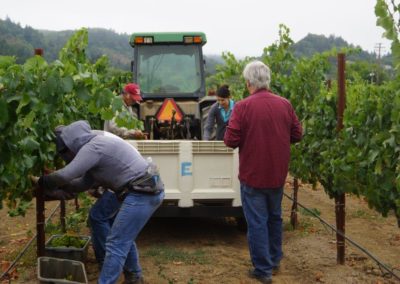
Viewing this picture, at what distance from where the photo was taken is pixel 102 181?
191 inches

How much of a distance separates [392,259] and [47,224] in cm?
416

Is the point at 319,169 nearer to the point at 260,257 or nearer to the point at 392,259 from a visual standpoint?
the point at 392,259

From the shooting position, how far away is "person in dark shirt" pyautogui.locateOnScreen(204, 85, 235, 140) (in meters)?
7.69

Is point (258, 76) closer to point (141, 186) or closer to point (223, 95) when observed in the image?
point (141, 186)

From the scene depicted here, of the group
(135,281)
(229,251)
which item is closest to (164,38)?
(229,251)

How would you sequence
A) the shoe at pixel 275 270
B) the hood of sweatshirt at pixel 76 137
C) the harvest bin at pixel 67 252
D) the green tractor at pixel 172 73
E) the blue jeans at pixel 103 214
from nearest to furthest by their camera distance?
the hood of sweatshirt at pixel 76 137 < the blue jeans at pixel 103 214 < the harvest bin at pixel 67 252 < the shoe at pixel 275 270 < the green tractor at pixel 172 73

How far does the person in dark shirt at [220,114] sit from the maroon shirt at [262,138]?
2.12 metres

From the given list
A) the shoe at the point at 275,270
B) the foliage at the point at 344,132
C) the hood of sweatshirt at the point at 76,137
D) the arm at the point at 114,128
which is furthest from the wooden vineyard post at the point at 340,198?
the hood of sweatshirt at the point at 76,137

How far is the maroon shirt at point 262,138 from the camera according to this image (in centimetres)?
543

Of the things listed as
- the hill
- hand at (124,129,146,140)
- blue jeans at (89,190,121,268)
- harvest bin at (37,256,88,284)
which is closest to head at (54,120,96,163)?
blue jeans at (89,190,121,268)

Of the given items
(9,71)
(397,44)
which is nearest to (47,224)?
(9,71)

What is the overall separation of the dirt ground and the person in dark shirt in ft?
4.29

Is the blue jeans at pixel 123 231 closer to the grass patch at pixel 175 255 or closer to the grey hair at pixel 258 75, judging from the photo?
the grey hair at pixel 258 75

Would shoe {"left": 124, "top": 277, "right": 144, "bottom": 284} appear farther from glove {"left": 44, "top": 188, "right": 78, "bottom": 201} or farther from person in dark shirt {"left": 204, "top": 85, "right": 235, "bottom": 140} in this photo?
person in dark shirt {"left": 204, "top": 85, "right": 235, "bottom": 140}
